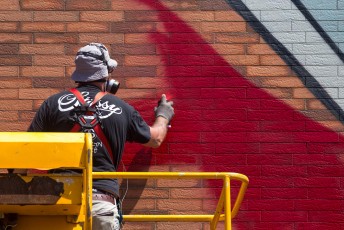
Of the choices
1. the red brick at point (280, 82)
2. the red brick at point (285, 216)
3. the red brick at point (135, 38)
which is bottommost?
the red brick at point (285, 216)

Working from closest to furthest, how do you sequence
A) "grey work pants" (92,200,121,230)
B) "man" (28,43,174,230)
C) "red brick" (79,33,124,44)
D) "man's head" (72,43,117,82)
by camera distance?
"grey work pants" (92,200,121,230) < "man" (28,43,174,230) < "man's head" (72,43,117,82) < "red brick" (79,33,124,44)

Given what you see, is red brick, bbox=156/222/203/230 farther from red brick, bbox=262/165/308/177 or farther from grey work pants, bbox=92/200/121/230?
grey work pants, bbox=92/200/121/230

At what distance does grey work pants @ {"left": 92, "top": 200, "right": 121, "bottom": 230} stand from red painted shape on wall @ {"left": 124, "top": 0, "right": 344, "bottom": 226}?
4.52 ft

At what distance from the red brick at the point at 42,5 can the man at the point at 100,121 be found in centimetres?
96

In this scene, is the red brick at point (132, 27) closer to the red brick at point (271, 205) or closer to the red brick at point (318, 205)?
the red brick at point (271, 205)

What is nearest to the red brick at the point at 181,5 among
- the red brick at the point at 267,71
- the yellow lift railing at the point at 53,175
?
the red brick at the point at 267,71

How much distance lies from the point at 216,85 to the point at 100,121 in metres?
1.49

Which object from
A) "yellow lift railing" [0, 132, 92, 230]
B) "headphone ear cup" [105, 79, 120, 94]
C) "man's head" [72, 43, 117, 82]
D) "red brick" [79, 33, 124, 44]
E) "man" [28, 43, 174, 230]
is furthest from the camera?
"red brick" [79, 33, 124, 44]

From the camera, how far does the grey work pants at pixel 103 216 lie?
5773 mm

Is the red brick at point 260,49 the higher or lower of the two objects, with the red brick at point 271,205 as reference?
higher

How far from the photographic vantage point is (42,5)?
23.8 feet

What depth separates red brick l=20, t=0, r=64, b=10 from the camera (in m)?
7.24

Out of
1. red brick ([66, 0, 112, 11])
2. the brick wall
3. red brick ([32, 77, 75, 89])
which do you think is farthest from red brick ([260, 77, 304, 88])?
red brick ([32, 77, 75, 89])

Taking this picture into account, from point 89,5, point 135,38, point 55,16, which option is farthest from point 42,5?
point 135,38
